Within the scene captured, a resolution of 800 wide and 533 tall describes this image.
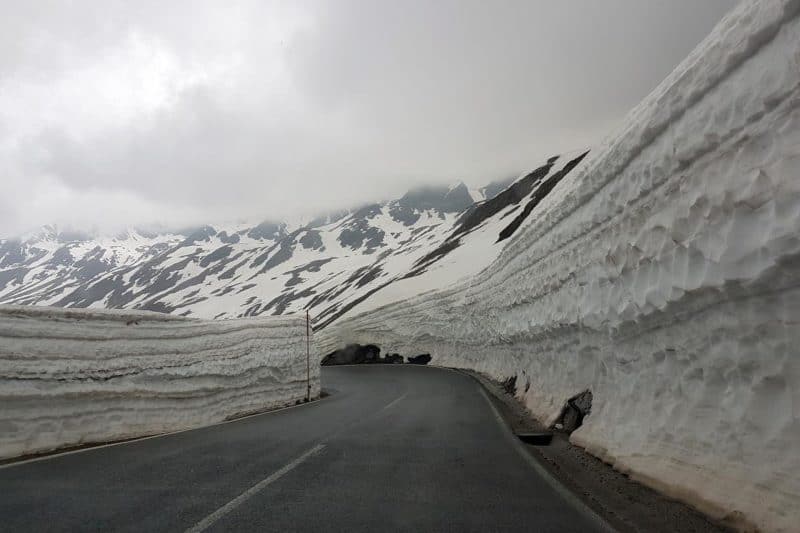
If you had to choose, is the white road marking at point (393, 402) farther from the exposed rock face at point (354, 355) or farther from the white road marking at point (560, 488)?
the exposed rock face at point (354, 355)

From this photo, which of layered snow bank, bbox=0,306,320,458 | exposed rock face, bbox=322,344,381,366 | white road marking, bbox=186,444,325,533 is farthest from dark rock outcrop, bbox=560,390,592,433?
exposed rock face, bbox=322,344,381,366

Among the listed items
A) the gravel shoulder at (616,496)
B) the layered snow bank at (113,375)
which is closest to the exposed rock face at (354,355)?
the layered snow bank at (113,375)

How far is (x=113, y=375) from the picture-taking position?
962 centimetres

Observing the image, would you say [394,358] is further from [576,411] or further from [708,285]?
[708,285]

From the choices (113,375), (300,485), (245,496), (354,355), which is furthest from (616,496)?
(354,355)

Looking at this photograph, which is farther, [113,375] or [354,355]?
[354,355]

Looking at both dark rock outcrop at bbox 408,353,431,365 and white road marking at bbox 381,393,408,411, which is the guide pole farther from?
dark rock outcrop at bbox 408,353,431,365

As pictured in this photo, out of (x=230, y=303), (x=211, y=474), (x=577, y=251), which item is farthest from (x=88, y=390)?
(x=230, y=303)

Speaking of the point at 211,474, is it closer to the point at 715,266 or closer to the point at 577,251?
the point at 715,266

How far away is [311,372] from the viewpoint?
18172 millimetres

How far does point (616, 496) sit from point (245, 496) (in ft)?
12.4

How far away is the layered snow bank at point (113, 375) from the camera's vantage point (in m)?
8.03

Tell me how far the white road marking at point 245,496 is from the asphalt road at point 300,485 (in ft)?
0.07

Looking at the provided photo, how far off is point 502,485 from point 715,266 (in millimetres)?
3131
